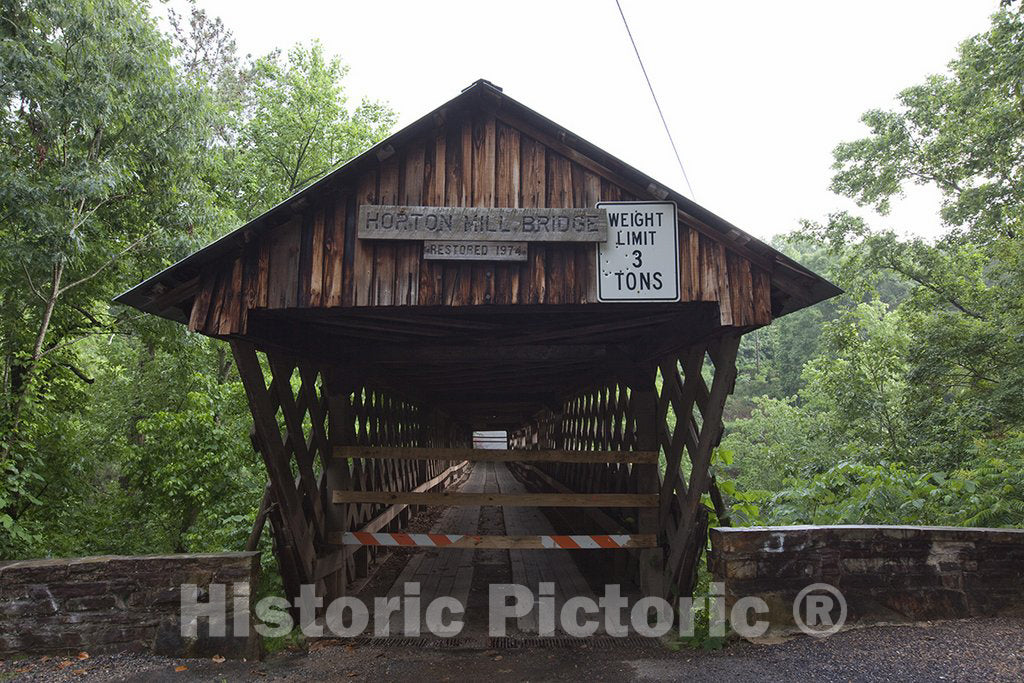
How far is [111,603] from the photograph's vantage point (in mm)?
4438

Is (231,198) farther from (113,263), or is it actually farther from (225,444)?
(225,444)

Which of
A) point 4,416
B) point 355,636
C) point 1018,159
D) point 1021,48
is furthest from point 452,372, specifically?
point 1018,159

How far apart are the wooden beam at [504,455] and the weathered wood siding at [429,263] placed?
6.64 feet

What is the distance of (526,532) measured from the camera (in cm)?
1083

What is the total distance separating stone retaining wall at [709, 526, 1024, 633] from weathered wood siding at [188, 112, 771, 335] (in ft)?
6.06

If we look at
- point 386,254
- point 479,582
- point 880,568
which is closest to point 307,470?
point 386,254

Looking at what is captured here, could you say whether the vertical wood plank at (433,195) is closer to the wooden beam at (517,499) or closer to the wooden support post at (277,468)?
the wooden support post at (277,468)

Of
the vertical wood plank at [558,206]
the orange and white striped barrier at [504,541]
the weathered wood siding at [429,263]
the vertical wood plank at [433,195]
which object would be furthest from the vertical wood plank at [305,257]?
the orange and white striped barrier at [504,541]

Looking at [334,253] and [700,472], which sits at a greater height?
[334,253]

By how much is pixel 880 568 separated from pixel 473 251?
4058 mm

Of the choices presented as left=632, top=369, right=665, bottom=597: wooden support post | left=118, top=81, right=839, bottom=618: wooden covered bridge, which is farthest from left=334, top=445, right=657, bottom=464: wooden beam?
left=118, top=81, right=839, bottom=618: wooden covered bridge

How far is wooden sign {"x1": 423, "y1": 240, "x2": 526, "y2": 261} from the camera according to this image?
13.9 ft

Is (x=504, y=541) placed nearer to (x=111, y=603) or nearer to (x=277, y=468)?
(x=277, y=468)

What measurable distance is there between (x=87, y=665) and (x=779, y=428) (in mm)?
28141
